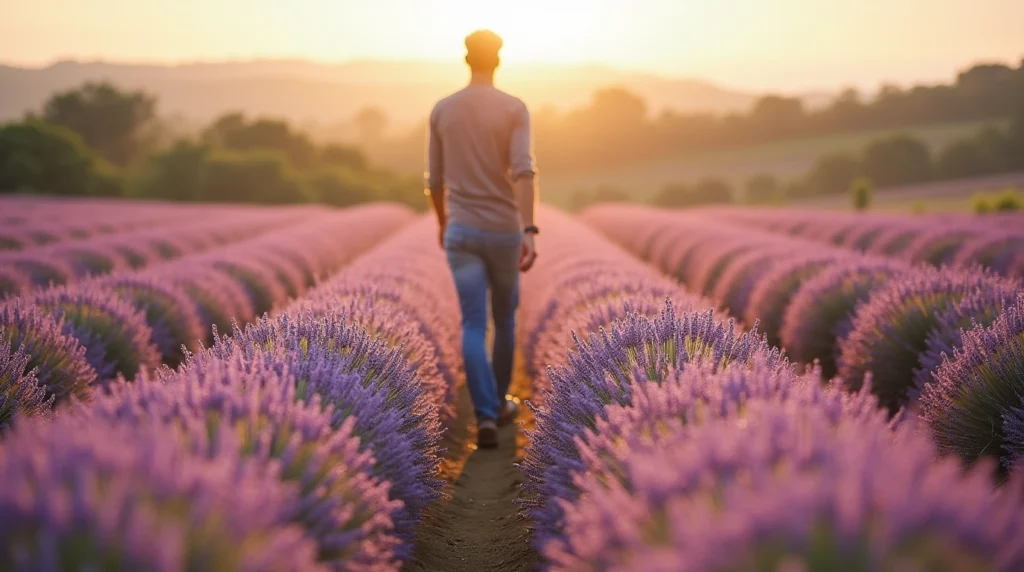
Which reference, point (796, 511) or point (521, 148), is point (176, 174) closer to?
point (521, 148)

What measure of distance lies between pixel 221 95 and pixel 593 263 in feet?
605

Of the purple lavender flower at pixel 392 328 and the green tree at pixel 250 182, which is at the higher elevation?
the purple lavender flower at pixel 392 328

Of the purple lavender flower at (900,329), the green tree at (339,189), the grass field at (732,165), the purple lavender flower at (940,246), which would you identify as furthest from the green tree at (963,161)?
the purple lavender flower at (900,329)

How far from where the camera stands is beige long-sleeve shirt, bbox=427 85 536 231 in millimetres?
5234

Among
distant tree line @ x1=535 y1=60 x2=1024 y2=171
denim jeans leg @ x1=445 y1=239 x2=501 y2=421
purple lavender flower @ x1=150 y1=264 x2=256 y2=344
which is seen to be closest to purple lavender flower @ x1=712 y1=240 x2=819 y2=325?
denim jeans leg @ x1=445 y1=239 x2=501 y2=421

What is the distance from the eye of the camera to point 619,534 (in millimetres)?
1794

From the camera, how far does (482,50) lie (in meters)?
5.31

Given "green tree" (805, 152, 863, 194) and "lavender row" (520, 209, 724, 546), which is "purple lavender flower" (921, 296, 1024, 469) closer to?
"lavender row" (520, 209, 724, 546)

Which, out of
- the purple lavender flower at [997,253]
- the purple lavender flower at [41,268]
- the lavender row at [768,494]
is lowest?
the purple lavender flower at [41,268]

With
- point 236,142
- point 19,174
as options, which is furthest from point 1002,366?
point 236,142

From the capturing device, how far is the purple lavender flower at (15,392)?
3.59 metres

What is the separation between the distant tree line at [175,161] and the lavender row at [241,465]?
4106cm

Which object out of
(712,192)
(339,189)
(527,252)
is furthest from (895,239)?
(712,192)

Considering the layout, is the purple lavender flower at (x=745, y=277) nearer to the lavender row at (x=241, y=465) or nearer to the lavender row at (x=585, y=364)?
the lavender row at (x=585, y=364)
